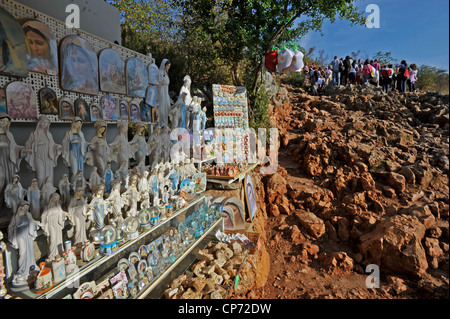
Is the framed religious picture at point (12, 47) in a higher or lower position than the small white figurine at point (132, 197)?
higher

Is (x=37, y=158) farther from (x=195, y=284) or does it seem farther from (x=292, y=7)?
(x=292, y=7)

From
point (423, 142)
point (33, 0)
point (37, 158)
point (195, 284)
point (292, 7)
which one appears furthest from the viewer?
point (423, 142)

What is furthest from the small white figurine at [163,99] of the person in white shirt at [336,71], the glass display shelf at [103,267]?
the person in white shirt at [336,71]

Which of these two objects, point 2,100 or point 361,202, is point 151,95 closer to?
point 2,100

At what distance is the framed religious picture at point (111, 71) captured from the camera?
141 inches

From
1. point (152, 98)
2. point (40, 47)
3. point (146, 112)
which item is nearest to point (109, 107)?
point (146, 112)

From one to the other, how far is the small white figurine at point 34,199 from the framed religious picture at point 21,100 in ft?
3.23

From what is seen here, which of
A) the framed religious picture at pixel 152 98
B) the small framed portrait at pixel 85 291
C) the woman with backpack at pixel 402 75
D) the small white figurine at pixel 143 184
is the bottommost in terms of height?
the small framed portrait at pixel 85 291

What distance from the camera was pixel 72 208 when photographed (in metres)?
2.00

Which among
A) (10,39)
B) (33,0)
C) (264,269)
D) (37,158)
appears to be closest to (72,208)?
(37,158)

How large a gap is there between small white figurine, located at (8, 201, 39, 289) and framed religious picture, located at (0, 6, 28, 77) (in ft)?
4.89

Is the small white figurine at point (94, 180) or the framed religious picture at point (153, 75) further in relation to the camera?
the framed religious picture at point (153, 75)

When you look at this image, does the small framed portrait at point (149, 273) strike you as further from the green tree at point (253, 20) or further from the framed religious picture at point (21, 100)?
the green tree at point (253, 20)
